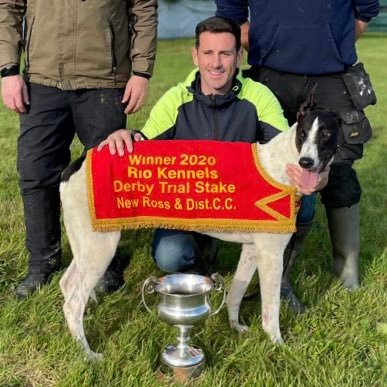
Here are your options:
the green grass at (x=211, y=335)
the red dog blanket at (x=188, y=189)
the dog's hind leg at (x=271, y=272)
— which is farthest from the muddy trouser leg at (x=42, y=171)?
the dog's hind leg at (x=271, y=272)

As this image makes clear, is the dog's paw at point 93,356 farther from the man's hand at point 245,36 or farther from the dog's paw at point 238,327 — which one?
the man's hand at point 245,36

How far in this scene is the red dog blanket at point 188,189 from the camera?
137 inches

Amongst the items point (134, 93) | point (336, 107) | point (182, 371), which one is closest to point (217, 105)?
point (134, 93)

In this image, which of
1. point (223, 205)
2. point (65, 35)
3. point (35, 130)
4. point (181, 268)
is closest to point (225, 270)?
point (181, 268)

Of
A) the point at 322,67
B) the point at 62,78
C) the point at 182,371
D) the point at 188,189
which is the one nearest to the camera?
the point at 182,371

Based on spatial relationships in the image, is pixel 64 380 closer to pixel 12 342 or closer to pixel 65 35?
pixel 12 342

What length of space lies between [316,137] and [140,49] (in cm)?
155

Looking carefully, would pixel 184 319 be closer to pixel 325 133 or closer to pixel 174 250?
pixel 174 250

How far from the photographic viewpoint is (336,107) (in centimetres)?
440

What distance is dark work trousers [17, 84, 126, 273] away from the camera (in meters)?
4.13

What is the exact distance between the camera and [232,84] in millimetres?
3994

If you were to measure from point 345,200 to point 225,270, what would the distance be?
1.06 metres

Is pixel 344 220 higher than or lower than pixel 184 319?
lower

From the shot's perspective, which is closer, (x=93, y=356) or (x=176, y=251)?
(x=93, y=356)
